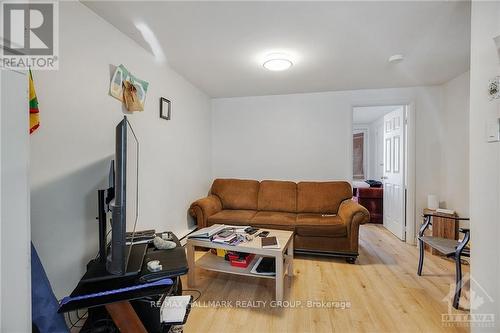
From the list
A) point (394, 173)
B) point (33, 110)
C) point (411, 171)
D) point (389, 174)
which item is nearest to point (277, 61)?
point (33, 110)

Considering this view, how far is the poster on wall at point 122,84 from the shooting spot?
5.95 feet

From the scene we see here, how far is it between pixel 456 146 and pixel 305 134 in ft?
6.28

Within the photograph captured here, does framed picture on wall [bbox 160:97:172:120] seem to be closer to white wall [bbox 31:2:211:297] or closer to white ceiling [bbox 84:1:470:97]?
white wall [bbox 31:2:211:297]

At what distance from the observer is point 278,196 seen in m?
3.37

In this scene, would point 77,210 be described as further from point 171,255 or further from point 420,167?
point 420,167

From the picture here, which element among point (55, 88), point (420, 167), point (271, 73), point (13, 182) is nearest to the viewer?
point (13, 182)

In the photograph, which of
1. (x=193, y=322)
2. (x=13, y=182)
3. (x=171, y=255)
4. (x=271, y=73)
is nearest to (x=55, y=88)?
(x=13, y=182)

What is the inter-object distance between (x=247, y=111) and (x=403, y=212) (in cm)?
282

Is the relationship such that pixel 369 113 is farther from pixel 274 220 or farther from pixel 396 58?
pixel 274 220

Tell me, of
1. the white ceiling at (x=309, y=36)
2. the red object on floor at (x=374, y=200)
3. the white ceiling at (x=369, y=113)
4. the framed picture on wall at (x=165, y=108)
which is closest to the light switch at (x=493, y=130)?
the white ceiling at (x=309, y=36)

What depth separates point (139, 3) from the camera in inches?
61.1

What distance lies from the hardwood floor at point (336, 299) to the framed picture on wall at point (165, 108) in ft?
5.65

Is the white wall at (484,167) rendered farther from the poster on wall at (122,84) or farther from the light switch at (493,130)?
the poster on wall at (122,84)

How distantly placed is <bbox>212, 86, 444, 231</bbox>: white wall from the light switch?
218 cm
